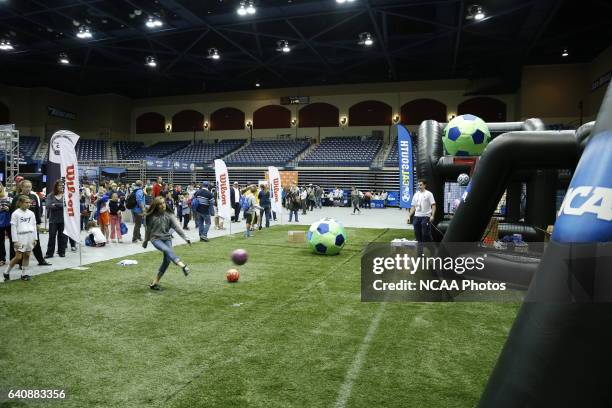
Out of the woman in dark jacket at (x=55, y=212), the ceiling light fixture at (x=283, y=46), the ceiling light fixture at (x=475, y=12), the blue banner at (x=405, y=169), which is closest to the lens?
the woman in dark jacket at (x=55, y=212)

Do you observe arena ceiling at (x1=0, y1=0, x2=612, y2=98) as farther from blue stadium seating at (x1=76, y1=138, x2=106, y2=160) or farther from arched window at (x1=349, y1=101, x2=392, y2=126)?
blue stadium seating at (x1=76, y1=138, x2=106, y2=160)

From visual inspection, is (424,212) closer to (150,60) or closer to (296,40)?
(296,40)

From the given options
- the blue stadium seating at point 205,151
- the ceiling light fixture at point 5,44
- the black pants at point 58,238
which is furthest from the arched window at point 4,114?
the black pants at point 58,238

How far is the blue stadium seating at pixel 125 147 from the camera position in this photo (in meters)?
40.2

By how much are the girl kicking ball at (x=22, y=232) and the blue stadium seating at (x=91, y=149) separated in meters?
32.6

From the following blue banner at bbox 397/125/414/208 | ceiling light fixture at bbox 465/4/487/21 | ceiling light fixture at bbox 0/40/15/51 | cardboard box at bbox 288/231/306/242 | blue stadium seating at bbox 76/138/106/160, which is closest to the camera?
cardboard box at bbox 288/231/306/242

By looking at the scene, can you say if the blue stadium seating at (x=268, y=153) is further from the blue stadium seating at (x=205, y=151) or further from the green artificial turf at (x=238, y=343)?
the green artificial turf at (x=238, y=343)

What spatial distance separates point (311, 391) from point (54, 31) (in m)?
28.8

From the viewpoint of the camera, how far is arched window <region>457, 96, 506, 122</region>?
33812 millimetres

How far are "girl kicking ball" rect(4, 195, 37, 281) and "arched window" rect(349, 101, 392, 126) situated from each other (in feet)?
107

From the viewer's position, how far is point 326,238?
977 centimetres

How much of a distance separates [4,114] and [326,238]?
39.9m

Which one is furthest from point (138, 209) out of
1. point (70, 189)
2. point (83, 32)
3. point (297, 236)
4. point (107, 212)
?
point (83, 32)

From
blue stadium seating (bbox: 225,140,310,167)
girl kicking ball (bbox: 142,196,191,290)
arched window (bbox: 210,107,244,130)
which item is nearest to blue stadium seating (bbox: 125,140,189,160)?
arched window (bbox: 210,107,244,130)
